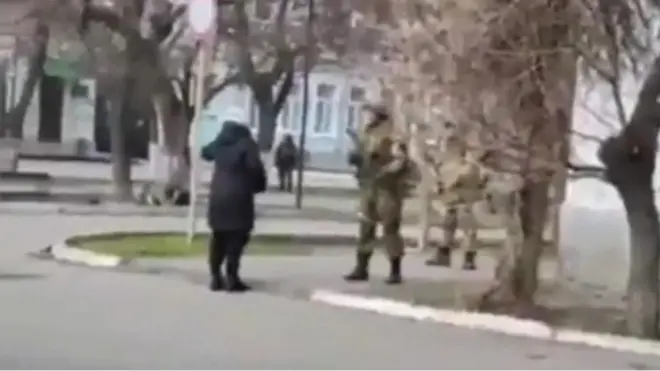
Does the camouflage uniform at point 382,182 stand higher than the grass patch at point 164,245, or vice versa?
the camouflage uniform at point 382,182

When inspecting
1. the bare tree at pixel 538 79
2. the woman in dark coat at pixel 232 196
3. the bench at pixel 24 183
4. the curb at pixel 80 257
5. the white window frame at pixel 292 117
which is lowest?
the curb at pixel 80 257

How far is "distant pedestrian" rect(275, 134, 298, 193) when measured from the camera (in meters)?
42.7

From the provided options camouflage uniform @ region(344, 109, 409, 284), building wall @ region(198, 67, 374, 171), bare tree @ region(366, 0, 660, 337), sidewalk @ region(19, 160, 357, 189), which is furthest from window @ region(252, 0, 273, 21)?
building wall @ region(198, 67, 374, 171)

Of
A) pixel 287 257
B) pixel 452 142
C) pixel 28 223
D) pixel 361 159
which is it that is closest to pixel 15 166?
pixel 28 223

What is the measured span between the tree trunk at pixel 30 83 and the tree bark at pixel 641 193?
20.5 metres

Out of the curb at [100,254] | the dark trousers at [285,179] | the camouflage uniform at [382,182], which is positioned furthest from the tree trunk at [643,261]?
the dark trousers at [285,179]

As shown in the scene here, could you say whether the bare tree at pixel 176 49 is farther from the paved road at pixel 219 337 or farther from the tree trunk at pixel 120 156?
the paved road at pixel 219 337

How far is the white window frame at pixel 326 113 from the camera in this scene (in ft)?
206

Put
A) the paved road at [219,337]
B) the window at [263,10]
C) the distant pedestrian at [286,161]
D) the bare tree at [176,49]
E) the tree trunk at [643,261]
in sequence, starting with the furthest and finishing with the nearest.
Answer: the distant pedestrian at [286,161] → the window at [263,10] → the bare tree at [176,49] → the tree trunk at [643,261] → the paved road at [219,337]

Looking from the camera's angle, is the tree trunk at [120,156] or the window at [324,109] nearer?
the tree trunk at [120,156]

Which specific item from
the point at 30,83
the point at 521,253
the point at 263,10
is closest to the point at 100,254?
the point at 521,253

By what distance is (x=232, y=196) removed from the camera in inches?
565

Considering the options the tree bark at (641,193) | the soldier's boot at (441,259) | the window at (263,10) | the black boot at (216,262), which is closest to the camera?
the tree bark at (641,193)

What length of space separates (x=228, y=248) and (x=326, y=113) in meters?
49.8
